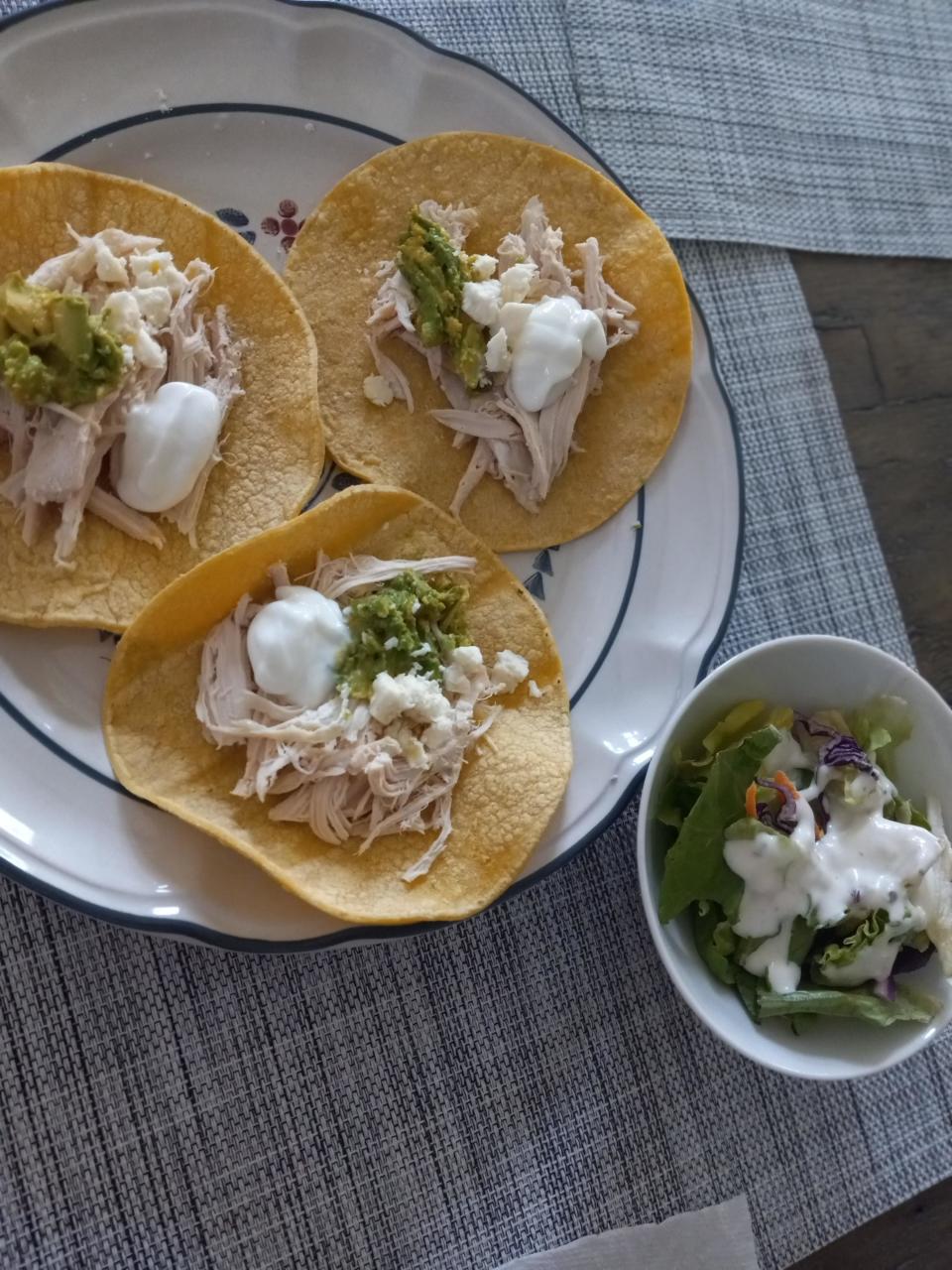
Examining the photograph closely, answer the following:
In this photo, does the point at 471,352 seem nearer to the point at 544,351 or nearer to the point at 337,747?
the point at 544,351

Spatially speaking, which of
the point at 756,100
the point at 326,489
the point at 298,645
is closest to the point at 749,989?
the point at 298,645

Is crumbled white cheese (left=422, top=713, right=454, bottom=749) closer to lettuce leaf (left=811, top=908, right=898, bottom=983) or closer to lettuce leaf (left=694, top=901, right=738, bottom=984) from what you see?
lettuce leaf (left=694, top=901, right=738, bottom=984)

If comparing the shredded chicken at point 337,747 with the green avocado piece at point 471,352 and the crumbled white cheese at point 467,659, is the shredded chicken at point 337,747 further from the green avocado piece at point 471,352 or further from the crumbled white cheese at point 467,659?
the green avocado piece at point 471,352

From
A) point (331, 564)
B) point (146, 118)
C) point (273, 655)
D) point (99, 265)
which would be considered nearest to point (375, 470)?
point (331, 564)

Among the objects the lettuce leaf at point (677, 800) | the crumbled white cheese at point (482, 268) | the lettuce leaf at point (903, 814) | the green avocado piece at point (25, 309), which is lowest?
the lettuce leaf at point (903, 814)

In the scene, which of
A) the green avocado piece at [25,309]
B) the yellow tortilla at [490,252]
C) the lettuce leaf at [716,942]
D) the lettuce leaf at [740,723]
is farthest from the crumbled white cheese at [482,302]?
the lettuce leaf at [716,942]

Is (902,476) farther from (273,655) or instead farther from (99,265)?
(99,265)

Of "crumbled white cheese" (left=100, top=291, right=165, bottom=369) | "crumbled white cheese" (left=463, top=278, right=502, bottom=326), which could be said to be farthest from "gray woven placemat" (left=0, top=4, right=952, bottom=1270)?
"crumbled white cheese" (left=100, top=291, right=165, bottom=369)
